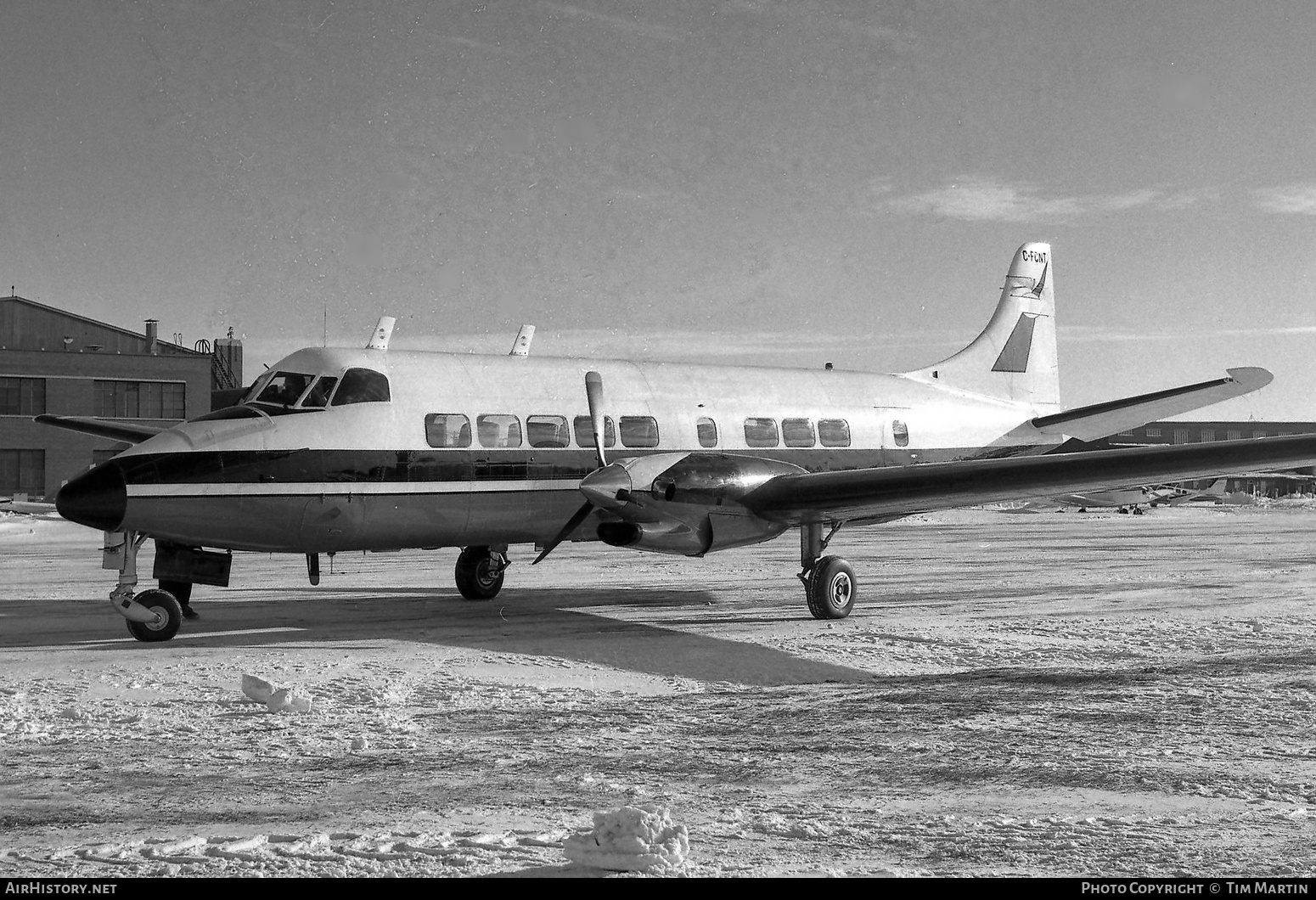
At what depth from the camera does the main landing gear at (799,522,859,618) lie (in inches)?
570

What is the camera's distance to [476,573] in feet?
55.0

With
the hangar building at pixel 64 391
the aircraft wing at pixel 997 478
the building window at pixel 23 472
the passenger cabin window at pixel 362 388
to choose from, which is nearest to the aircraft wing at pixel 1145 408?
the aircraft wing at pixel 997 478

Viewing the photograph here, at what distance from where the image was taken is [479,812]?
20.3 ft

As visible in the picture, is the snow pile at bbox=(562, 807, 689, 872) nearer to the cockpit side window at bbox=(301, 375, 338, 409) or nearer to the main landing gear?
the cockpit side window at bbox=(301, 375, 338, 409)

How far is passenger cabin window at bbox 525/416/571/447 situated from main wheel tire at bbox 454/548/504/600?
2.63 metres

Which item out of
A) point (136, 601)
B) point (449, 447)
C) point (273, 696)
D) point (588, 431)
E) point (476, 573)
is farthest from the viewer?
point (476, 573)

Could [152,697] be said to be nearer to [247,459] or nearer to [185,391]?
[247,459]

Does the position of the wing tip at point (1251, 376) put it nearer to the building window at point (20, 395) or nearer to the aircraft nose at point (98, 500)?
the aircraft nose at point (98, 500)

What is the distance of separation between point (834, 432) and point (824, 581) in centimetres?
362

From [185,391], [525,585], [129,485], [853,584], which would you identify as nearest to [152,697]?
[129,485]

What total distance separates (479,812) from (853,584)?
9.28 m

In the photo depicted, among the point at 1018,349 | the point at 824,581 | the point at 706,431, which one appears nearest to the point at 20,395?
the point at 706,431

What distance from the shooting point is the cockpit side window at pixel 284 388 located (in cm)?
1334

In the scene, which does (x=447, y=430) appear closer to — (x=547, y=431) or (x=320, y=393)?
(x=547, y=431)
